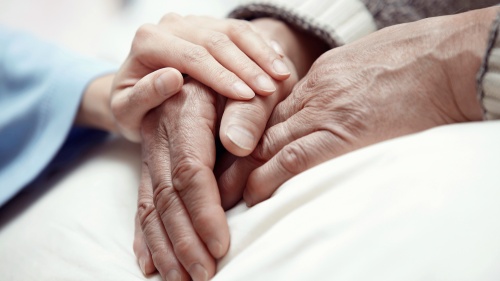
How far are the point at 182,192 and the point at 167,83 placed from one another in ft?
0.46

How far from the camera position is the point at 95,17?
1.21 m

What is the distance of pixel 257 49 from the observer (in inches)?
24.5

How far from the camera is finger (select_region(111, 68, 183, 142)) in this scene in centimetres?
60

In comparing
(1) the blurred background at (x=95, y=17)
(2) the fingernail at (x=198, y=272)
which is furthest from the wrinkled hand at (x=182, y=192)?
(1) the blurred background at (x=95, y=17)

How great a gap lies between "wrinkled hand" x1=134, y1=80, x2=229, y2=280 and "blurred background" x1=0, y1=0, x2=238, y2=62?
0.54 metres

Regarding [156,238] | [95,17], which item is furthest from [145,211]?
[95,17]

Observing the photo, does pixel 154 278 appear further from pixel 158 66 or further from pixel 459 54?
pixel 459 54

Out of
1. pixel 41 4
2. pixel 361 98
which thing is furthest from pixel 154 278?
pixel 41 4

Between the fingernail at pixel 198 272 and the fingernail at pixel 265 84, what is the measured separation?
21 centimetres

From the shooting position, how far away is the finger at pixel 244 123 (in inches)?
20.9

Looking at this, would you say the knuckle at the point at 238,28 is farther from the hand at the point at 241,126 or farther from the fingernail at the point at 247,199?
the fingernail at the point at 247,199

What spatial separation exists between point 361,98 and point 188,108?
0.21 metres

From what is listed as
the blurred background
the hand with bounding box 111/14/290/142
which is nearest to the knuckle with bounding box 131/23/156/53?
the hand with bounding box 111/14/290/142

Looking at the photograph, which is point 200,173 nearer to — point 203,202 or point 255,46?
point 203,202
